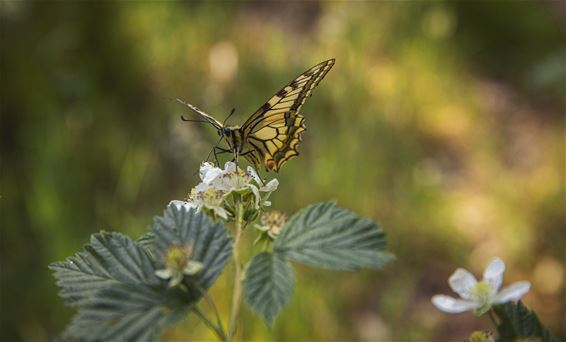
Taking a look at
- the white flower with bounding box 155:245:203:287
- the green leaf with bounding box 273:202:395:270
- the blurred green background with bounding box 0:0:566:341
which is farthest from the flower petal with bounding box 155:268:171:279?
the blurred green background with bounding box 0:0:566:341

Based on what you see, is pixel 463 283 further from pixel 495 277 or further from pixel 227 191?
pixel 227 191

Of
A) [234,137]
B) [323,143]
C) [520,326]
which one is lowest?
[520,326]

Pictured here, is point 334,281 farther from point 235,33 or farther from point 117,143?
point 235,33

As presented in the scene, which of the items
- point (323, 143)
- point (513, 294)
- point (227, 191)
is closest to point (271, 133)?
point (227, 191)

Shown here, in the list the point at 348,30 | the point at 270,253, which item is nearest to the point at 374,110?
the point at 348,30

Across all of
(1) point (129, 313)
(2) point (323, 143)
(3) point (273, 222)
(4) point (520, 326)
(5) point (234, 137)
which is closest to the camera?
(1) point (129, 313)

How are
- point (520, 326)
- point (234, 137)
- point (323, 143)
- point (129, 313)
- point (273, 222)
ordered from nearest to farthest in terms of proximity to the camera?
point (129, 313) → point (520, 326) → point (273, 222) → point (234, 137) → point (323, 143)

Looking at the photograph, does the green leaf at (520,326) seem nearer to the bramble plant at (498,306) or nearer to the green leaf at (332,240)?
the bramble plant at (498,306)
